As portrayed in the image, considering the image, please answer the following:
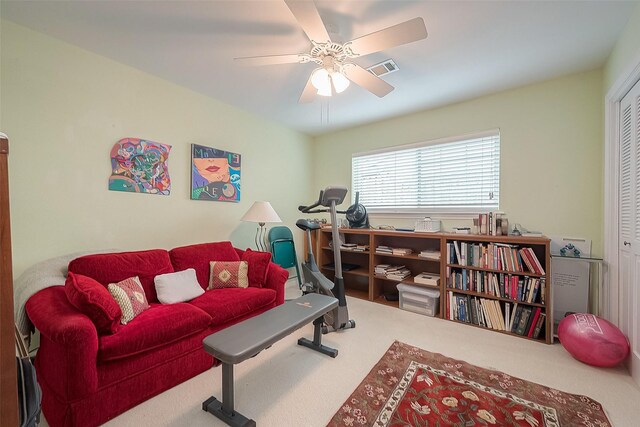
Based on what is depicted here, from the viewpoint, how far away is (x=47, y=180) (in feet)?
6.63

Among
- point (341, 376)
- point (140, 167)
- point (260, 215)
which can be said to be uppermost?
point (140, 167)

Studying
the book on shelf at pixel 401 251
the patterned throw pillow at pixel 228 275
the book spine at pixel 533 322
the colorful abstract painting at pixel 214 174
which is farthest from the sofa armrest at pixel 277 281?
the book spine at pixel 533 322

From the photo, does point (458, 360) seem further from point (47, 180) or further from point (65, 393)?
point (47, 180)

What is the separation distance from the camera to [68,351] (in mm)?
1339

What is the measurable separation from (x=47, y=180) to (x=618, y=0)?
4.20 meters

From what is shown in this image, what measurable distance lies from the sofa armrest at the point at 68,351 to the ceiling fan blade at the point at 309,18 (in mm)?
2003

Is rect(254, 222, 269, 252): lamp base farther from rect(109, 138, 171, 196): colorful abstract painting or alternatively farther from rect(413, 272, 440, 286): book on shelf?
rect(413, 272, 440, 286): book on shelf

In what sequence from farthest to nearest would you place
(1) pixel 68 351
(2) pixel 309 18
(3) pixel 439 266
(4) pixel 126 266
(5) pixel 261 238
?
(5) pixel 261 238
(3) pixel 439 266
(4) pixel 126 266
(2) pixel 309 18
(1) pixel 68 351

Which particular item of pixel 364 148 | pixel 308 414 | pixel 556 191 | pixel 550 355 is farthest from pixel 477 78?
pixel 308 414

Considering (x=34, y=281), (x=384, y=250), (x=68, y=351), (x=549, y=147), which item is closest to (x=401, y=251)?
(x=384, y=250)

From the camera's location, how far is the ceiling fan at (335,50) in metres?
1.41

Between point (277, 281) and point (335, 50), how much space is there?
81.8 inches

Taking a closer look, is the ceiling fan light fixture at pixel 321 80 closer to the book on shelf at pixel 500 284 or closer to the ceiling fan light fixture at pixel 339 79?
the ceiling fan light fixture at pixel 339 79

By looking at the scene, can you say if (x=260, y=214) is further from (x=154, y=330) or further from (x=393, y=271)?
(x=393, y=271)
